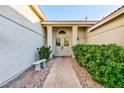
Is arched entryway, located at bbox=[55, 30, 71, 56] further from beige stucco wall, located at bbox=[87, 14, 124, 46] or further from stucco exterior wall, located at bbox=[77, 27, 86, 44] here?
beige stucco wall, located at bbox=[87, 14, 124, 46]

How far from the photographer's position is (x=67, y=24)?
46.0ft

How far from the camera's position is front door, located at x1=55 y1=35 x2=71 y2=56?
16.5 m

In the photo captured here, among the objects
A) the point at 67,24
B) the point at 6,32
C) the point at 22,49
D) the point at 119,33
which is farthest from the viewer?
the point at 67,24

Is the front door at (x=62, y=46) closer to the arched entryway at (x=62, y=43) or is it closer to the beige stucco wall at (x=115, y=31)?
the arched entryway at (x=62, y=43)

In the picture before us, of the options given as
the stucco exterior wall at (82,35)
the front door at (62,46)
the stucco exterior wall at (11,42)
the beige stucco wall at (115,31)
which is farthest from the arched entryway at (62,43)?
the stucco exterior wall at (11,42)

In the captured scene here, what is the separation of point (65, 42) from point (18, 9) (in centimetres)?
970

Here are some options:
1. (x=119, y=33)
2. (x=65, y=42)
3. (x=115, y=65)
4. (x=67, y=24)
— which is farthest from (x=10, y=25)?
(x=65, y=42)

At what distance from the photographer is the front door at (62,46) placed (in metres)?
16.5

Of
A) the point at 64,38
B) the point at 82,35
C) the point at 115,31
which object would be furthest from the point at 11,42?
the point at 82,35

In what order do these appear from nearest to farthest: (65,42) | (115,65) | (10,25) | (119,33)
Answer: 1. (115,65)
2. (10,25)
3. (119,33)
4. (65,42)

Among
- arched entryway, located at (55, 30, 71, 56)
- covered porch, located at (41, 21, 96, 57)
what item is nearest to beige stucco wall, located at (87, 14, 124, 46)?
covered porch, located at (41, 21, 96, 57)
